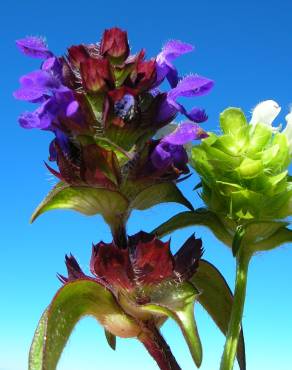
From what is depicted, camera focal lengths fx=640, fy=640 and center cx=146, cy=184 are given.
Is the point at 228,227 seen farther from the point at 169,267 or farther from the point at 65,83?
the point at 65,83

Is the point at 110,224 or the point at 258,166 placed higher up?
the point at 258,166

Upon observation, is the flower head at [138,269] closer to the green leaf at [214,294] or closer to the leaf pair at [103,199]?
the leaf pair at [103,199]

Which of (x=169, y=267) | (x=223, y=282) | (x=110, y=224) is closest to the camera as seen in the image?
(x=169, y=267)

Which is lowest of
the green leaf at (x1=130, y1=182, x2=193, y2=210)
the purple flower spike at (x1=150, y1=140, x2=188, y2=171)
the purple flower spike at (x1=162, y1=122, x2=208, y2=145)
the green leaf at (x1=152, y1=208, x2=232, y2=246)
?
the green leaf at (x1=152, y1=208, x2=232, y2=246)

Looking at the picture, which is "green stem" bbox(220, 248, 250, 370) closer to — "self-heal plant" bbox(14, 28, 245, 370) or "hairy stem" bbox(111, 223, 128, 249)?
"self-heal plant" bbox(14, 28, 245, 370)

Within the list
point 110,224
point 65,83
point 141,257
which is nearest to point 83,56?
point 65,83

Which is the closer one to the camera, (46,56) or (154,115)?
(154,115)

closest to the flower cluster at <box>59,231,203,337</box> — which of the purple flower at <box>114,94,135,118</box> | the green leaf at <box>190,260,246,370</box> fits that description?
the green leaf at <box>190,260,246,370</box>
